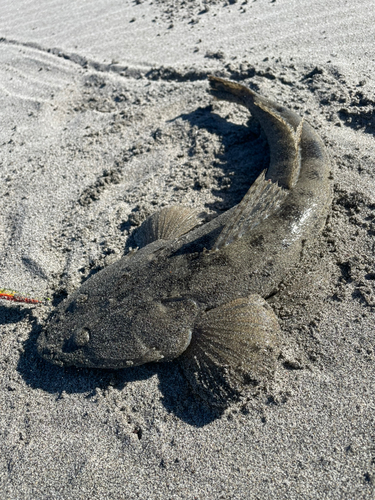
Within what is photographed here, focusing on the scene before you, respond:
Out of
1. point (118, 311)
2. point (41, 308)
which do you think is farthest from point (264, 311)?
point (41, 308)

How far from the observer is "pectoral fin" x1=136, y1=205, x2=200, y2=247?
4.03m

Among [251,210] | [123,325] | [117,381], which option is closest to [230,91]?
[251,210]

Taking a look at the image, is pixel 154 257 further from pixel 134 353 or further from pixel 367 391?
pixel 367 391

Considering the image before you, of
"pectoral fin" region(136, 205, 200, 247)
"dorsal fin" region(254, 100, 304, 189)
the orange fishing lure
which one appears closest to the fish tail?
"dorsal fin" region(254, 100, 304, 189)

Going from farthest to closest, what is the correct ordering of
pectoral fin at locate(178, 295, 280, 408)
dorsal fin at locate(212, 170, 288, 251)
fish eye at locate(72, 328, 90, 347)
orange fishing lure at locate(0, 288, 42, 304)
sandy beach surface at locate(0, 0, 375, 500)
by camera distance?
orange fishing lure at locate(0, 288, 42, 304) < dorsal fin at locate(212, 170, 288, 251) < fish eye at locate(72, 328, 90, 347) < pectoral fin at locate(178, 295, 280, 408) < sandy beach surface at locate(0, 0, 375, 500)

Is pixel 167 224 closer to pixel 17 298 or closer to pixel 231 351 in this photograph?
pixel 231 351

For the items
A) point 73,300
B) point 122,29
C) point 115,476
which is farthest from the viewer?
point 122,29

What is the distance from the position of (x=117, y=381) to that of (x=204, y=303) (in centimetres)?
104

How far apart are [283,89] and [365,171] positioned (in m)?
1.98

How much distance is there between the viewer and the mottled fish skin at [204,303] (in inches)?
124

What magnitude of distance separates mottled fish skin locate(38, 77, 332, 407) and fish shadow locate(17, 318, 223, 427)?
14cm

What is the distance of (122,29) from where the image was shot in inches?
298

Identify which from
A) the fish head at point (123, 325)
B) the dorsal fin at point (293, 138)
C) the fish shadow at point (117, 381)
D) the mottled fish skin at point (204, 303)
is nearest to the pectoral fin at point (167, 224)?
the mottled fish skin at point (204, 303)

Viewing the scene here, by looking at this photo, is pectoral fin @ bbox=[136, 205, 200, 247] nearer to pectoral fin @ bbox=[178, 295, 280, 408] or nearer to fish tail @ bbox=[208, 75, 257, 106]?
pectoral fin @ bbox=[178, 295, 280, 408]
